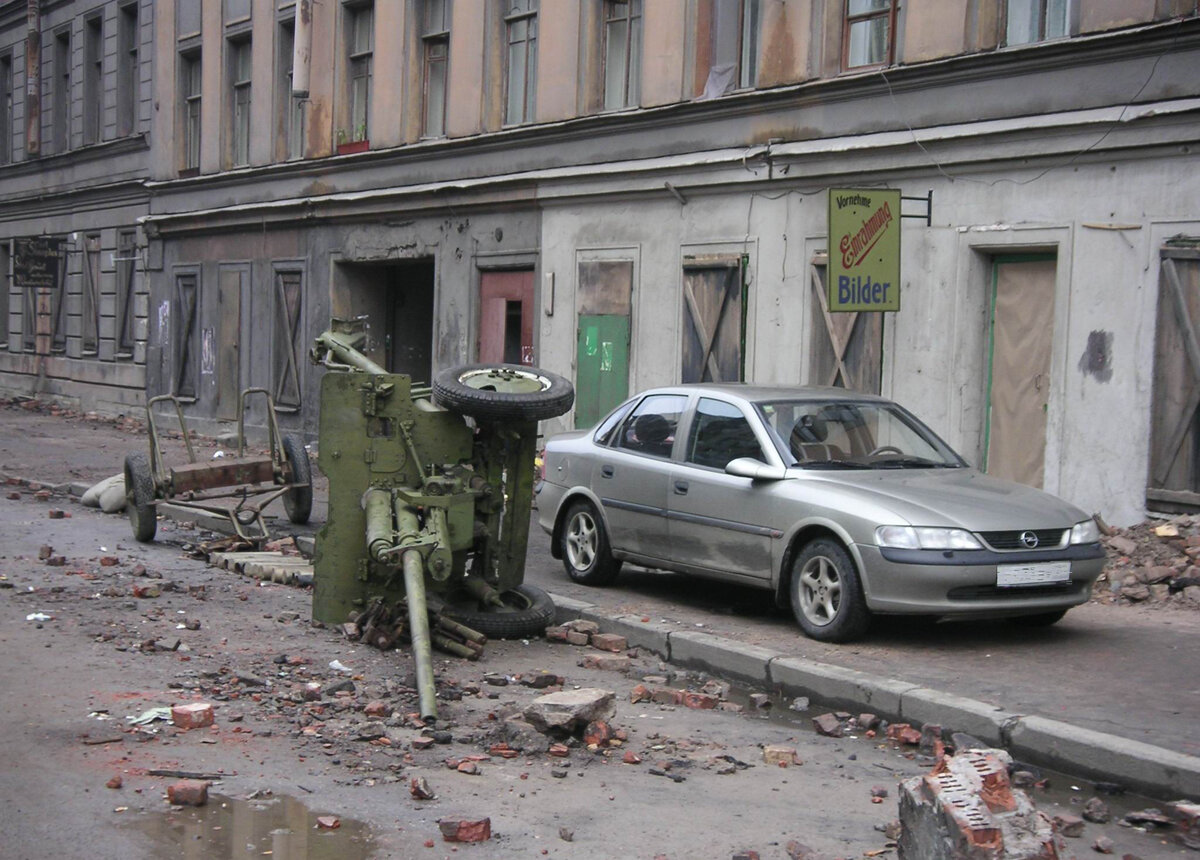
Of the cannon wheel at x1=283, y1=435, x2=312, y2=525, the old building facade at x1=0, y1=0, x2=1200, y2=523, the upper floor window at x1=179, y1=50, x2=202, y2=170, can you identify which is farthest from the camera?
the upper floor window at x1=179, y1=50, x2=202, y2=170

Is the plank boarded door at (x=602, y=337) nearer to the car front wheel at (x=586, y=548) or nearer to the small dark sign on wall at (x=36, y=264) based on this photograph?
A: the car front wheel at (x=586, y=548)

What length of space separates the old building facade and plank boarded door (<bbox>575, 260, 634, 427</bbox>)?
5cm

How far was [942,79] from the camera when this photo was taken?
14.1 m

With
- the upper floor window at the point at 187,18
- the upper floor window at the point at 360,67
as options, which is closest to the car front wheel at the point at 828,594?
the upper floor window at the point at 360,67

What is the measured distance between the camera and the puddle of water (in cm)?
480

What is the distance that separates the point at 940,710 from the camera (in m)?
6.80

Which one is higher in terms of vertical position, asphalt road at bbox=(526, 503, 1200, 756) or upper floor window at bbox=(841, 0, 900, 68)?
upper floor window at bbox=(841, 0, 900, 68)

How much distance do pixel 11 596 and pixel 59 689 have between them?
9.73ft

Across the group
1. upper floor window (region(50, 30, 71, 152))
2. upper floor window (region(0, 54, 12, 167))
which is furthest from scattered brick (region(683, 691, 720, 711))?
upper floor window (region(0, 54, 12, 167))

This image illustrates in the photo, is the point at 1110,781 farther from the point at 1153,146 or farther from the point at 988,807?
the point at 1153,146

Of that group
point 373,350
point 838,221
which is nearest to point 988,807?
point 838,221

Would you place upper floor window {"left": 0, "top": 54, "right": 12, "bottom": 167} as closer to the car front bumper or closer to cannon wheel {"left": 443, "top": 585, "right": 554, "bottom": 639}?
cannon wheel {"left": 443, "top": 585, "right": 554, "bottom": 639}

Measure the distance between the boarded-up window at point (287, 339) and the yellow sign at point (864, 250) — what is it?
1431 centimetres

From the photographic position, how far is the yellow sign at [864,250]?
41.8 ft
